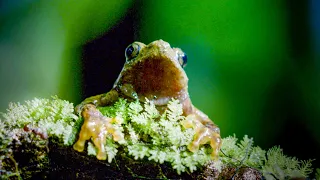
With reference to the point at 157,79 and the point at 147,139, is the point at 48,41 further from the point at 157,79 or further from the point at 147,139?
the point at 147,139

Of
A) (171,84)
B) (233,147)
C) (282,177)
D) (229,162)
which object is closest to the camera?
(282,177)

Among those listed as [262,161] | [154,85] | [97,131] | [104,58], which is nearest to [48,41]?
[104,58]

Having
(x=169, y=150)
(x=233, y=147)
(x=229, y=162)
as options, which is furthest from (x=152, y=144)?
(x=233, y=147)

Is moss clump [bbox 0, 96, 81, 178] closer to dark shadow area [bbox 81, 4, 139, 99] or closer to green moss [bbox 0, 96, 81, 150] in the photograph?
green moss [bbox 0, 96, 81, 150]

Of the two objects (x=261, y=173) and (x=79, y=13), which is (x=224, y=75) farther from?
(x=261, y=173)

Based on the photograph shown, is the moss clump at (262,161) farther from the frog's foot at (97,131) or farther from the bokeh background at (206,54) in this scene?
the bokeh background at (206,54)

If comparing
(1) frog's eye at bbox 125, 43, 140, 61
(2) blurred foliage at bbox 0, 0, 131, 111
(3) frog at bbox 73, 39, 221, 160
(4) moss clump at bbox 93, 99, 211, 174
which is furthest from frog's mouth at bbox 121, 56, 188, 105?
(2) blurred foliage at bbox 0, 0, 131, 111
